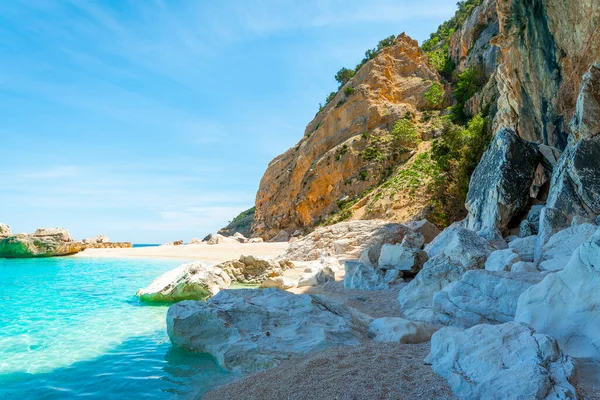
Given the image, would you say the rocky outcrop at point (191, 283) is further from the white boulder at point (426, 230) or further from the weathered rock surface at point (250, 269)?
the white boulder at point (426, 230)

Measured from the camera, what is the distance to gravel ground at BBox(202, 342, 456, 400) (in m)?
3.75

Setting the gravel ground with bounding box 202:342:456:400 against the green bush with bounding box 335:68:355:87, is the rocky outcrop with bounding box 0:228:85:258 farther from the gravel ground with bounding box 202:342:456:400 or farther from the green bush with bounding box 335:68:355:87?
the green bush with bounding box 335:68:355:87

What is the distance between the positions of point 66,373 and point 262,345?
3.29 m

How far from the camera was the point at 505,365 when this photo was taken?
11.4 feet

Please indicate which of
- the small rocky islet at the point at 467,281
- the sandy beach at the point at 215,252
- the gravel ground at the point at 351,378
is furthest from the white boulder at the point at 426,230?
the gravel ground at the point at 351,378

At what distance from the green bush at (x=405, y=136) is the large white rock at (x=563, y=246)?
35.0 meters

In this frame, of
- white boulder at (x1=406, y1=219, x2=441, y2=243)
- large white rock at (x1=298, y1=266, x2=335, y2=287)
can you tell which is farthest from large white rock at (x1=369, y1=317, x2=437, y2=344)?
white boulder at (x1=406, y1=219, x2=441, y2=243)

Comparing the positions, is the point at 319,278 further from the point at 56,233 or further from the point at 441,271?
the point at 56,233

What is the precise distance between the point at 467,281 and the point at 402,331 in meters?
1.33

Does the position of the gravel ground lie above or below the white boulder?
below

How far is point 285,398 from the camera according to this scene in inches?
159

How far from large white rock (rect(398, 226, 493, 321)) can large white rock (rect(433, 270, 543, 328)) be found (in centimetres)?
145

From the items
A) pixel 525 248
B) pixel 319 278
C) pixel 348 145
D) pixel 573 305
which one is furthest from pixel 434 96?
pixel 573 305

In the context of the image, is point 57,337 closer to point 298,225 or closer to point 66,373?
point 66,373
